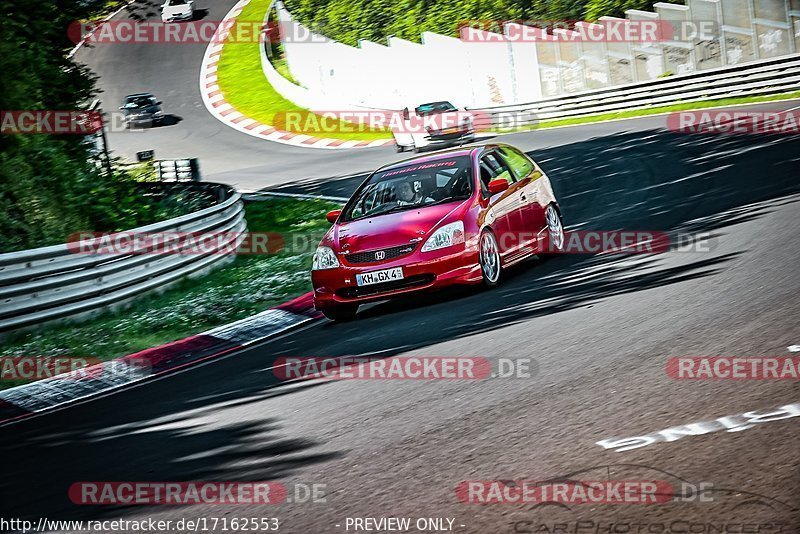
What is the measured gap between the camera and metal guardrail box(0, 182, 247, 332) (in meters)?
11.3

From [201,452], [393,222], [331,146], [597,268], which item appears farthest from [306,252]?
[331,146]

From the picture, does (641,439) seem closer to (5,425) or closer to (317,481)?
(317,481)

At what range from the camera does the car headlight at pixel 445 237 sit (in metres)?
10.2

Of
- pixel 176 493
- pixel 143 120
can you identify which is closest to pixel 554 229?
pixel 176 493

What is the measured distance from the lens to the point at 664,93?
2936 cm

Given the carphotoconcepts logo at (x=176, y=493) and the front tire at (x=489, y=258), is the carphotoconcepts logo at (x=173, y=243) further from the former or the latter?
the carphotoconcepts logo at (x=176, y=493)

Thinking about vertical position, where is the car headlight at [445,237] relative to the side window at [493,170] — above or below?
below

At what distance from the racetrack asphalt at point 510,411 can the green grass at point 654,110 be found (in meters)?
14.7

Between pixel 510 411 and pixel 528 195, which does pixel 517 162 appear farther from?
pixel 510 411

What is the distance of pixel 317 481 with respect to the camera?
5234 mm

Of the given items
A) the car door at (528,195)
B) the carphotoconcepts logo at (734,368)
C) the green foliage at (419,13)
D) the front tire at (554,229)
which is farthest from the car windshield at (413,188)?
the green foliage at (419,13)

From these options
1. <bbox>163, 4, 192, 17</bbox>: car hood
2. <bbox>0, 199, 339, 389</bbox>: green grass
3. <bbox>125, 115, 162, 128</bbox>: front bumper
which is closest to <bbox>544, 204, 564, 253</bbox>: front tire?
<bbox>0, 199, 339, 389</bbox>: green grass

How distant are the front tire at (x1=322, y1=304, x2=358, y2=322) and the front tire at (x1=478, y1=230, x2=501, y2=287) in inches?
52.4

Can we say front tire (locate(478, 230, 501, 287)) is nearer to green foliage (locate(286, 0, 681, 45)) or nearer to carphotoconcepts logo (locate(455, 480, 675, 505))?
carphotoconcepts logo (locate(455, 480, 675, 505))
